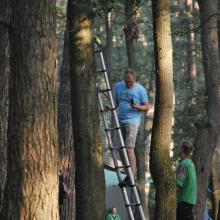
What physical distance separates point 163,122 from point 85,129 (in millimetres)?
1095

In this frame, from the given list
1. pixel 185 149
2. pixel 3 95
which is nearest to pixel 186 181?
pixel 185 149

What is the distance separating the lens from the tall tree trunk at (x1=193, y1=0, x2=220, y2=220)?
1493 centimetres

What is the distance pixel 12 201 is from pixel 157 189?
2986mm

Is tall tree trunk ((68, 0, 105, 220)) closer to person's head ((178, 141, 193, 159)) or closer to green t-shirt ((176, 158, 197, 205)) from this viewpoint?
person's head ((178, 141, 193, 159))

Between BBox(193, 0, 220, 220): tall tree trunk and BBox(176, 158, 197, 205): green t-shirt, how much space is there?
12.0 feet

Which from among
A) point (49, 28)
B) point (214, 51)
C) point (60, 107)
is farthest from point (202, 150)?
point (49, 28)

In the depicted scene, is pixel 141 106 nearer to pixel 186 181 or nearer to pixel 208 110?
pixel 186 181

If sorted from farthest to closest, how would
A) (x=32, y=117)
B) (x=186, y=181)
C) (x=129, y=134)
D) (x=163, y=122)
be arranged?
(x=129, y=134) < (x=186, y=181) < (x=163, y=122) < (x=32, y=117)

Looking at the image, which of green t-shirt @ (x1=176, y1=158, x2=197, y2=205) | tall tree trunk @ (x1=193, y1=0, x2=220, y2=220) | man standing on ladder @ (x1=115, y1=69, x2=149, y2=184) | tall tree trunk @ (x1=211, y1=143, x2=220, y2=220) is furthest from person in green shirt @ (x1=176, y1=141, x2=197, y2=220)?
tall tree trunk @ (x1=211, y1=143, x2=220, y2=220)

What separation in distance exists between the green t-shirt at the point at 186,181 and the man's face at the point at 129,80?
6.30 ft

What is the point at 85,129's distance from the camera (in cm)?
1034

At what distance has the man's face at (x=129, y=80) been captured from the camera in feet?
40.6

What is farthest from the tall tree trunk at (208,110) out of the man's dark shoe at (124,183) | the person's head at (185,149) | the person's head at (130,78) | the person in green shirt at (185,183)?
the man's dark shoe at (124,183)

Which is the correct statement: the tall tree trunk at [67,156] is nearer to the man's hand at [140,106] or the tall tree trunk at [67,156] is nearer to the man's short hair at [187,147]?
the man's hand at [140,106]
